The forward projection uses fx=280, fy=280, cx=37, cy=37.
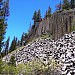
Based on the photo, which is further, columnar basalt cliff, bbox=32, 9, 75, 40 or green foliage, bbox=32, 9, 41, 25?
green foliage, bbox=32, 9, 41, 25

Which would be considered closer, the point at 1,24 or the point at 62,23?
the point at 1,24

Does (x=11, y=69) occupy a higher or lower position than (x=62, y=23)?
lower

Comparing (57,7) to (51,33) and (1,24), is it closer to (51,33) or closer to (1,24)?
(51,33)

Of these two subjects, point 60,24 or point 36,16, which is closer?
point 60,24

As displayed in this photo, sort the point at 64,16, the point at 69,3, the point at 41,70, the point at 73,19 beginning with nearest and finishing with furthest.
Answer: the point at 41,70 < the point at 73,19 < the point at 64,16 < the point at 69,3

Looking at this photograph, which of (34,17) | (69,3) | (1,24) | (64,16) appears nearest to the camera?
(1,24)

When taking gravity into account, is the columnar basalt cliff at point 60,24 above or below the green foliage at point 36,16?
below

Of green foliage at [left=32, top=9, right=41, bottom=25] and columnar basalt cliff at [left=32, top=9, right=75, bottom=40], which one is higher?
green foliage at [left=32, top=9, right=41, bottom=25]

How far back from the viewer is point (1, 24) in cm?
4153

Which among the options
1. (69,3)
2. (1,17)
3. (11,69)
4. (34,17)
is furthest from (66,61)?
(34,17)

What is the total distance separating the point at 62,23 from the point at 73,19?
12.4 ft

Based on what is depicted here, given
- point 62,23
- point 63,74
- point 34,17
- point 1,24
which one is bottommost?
point 63,74

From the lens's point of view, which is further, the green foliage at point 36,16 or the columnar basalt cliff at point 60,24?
the green foliage at point 36,16

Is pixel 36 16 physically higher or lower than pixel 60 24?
higher
